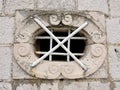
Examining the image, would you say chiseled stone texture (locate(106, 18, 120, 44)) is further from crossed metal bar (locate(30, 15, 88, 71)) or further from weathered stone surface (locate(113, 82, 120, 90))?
weathered stone surface (locate(113, 82, 120, 90))

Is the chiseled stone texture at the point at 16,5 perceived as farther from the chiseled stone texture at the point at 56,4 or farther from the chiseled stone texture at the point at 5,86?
the chiseled stone texture at the point at 5,86

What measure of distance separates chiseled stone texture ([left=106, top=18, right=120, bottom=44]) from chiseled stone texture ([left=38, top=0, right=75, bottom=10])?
395 millimetres

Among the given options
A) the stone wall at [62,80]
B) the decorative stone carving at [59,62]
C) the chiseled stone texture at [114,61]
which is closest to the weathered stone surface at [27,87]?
the stone wall at [62,80]

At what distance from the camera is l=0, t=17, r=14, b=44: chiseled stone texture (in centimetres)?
373

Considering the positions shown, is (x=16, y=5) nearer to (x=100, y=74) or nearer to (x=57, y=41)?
(x=57, y=41)

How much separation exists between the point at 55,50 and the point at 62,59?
0.59 feet

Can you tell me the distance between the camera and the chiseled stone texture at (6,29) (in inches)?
147

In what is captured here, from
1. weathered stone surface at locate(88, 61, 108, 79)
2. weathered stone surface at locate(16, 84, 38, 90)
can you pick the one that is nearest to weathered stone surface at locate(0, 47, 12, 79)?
weathered stone surface at locate(16, 84, 38, 90)

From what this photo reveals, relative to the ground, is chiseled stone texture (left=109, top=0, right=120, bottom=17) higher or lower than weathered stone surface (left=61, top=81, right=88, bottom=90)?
higher

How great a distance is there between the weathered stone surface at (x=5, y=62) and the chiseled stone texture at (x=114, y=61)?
96 cm

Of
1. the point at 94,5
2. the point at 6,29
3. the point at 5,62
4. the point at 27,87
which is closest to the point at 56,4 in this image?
the point at 94,5

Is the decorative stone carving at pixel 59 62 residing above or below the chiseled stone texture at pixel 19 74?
above

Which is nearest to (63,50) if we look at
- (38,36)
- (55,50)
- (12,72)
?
(55,50)

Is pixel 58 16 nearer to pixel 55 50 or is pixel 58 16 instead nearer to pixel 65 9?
pixel 65 9
